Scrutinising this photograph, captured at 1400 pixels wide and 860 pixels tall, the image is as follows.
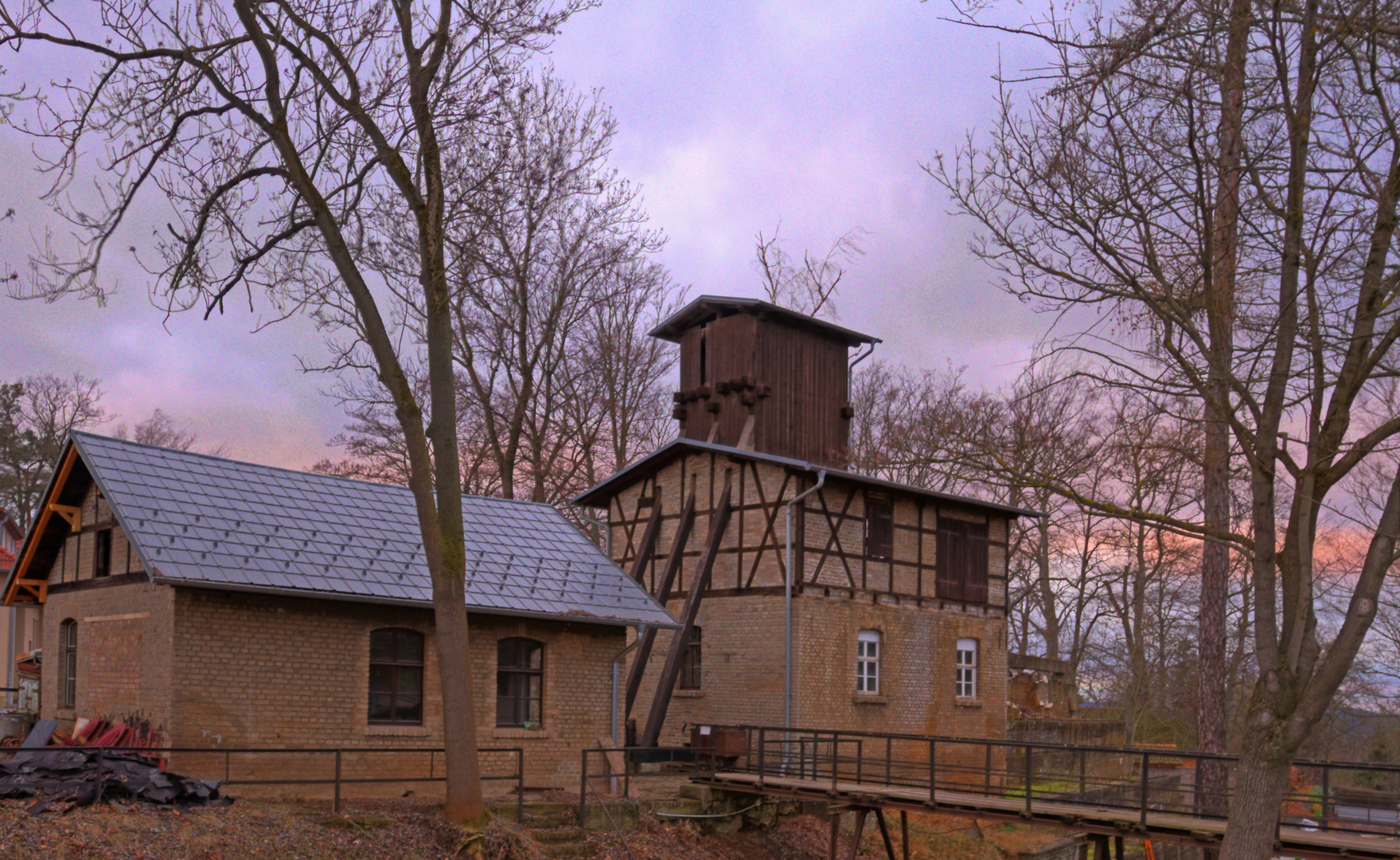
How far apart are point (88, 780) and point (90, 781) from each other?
0.12 ft

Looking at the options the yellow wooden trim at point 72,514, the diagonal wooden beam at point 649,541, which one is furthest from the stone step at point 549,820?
the diagonal wooden beam at point 649,541

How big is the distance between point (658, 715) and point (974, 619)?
819 centimetres

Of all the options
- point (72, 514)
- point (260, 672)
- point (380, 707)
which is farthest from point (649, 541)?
point (72, 514)

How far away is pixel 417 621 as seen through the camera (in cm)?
1630

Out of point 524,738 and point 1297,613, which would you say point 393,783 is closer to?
point 524,738

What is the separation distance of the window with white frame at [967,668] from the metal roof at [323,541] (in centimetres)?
947

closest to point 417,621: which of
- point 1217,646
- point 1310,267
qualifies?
point 1217,646

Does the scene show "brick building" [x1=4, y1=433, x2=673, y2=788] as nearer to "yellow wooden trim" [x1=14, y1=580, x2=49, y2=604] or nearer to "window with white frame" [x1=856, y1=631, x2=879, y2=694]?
"yellow wooden trim" [x1=14, y1=580, x2=49, y2=604]

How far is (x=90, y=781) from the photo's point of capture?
11281mm

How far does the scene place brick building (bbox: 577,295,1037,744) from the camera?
878 inches

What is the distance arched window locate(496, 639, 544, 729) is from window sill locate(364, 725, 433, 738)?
1241 millimetres

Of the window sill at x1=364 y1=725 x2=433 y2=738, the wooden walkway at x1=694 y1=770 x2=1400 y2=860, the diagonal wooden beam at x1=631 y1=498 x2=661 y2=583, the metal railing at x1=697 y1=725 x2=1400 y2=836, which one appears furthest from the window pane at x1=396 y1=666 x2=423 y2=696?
the diagonal wooden beam at x1=631 y1=498 x2=661 y2=583

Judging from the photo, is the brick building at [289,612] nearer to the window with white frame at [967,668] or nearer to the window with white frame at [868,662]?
the window with white frame at [868,662]

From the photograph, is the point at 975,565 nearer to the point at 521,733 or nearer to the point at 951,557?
the point at 951,557
